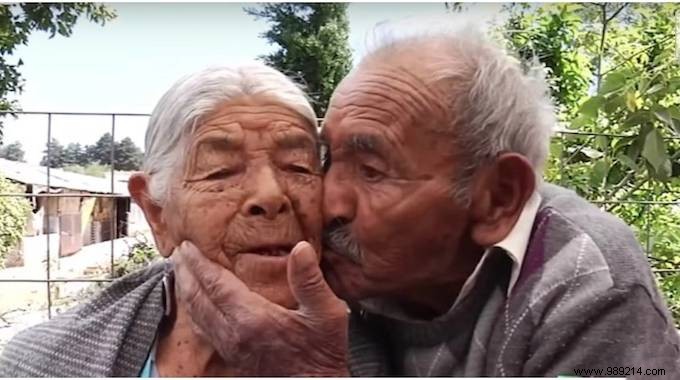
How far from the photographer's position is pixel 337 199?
41.7 inches

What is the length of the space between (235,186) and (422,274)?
0.31 m

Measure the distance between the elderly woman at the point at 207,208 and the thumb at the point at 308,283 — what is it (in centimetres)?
4

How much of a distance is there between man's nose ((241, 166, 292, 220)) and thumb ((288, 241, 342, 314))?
8cm

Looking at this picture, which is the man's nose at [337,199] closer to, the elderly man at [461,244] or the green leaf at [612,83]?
the elderly man at [461,244]

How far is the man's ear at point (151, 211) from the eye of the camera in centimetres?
108

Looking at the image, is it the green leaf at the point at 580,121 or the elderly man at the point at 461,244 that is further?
the green leaf at the point at 580,121

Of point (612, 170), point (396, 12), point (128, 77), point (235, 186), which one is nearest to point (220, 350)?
point (235, 186)

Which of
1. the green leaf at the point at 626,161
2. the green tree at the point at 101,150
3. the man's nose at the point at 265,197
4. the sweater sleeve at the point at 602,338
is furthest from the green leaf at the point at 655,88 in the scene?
the green tree at the point at 101,150

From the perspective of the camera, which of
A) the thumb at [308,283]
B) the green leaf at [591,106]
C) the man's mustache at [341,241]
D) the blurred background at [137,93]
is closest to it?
the thumb at [308,283]

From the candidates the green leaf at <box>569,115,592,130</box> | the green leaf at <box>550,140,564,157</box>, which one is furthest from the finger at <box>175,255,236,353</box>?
the green leaf at <box>569,115,592,130</box>

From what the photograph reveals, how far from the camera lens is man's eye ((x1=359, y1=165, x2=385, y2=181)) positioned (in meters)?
1.03

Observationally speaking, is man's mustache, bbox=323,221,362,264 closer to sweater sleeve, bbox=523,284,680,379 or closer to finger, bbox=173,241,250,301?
finger, bbox=173,241,250,301

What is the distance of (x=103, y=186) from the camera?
47.7 inches

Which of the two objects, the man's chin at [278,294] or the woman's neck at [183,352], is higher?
the man's chin at [278,294]
